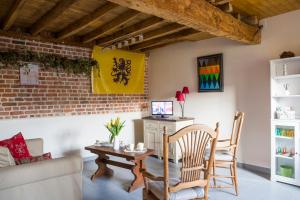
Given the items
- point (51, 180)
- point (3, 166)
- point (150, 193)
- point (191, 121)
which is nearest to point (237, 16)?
point (191, 121)

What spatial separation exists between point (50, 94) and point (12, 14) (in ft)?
5.12

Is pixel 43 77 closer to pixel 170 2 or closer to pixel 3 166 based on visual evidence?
pixel 3 166

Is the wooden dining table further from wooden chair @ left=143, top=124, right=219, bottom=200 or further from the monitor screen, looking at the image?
the monitor screen

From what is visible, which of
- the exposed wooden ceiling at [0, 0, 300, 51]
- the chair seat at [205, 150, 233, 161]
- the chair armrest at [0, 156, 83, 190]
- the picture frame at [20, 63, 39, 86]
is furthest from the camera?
the picture frame at [20, 63, 39, 86]

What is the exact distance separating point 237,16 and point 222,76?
119 cm

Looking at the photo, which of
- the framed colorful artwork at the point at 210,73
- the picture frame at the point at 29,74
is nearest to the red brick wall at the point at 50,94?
the picture frame at the point at 29,74

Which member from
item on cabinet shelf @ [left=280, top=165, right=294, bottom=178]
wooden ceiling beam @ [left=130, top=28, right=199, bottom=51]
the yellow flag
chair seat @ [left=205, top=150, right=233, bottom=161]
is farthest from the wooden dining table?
wooden ceiling beam @ [left=130, top=28, right=199, bottom=51]

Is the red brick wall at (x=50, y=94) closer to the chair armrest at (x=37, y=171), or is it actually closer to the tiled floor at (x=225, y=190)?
the tiled floor at (x=225, y=190)

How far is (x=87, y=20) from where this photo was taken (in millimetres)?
3477

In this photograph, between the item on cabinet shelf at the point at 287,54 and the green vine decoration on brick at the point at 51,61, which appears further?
the green vine decoration on brick at the point at 51,61

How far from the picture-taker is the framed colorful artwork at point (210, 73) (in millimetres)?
4352

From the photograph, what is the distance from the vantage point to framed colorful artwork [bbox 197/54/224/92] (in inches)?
171

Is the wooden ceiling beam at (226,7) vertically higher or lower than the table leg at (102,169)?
higher

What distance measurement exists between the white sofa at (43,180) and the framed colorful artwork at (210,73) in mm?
2898
